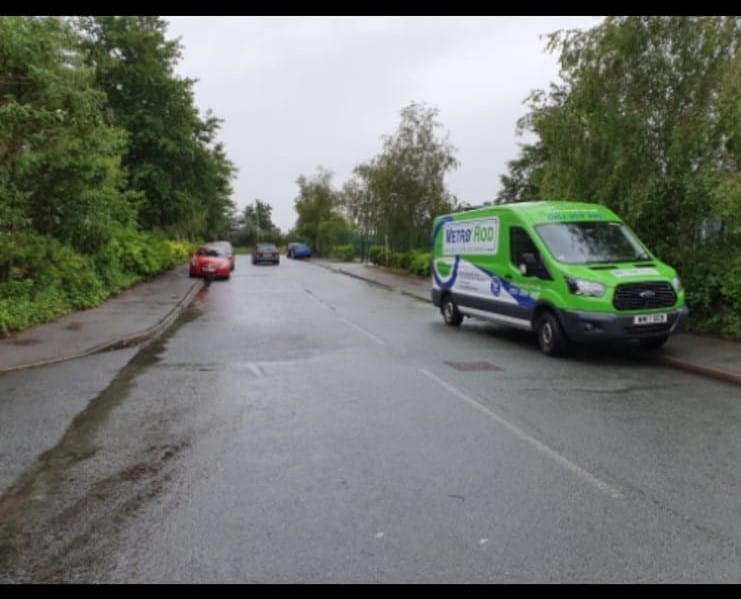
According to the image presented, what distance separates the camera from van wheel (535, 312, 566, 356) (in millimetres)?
10031

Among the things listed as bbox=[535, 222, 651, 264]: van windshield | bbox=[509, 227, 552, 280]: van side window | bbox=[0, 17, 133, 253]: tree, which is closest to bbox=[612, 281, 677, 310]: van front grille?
bbox=[535, 222, 651, 264]: van windshield

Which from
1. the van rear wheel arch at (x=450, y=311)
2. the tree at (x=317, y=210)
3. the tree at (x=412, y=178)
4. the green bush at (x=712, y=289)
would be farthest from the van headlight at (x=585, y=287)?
the tree at (x=317, y=210)

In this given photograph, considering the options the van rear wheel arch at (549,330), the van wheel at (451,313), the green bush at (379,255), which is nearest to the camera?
the van rear wheel arch at (549,330)

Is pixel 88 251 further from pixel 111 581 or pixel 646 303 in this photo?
pixel 111 581

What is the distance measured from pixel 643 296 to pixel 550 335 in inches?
58.6

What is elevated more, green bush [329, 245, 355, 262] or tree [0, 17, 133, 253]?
tree [0, 17, 133, 253]

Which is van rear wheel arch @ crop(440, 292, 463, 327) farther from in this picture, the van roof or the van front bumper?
the van front bumper

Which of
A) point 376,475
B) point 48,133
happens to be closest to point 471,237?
point 48,133

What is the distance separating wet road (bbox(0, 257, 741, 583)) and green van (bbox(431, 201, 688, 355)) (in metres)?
0.77

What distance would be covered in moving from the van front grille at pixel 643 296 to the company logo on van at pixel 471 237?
2.96 m

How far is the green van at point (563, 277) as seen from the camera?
948cm

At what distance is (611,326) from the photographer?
9.35 meters

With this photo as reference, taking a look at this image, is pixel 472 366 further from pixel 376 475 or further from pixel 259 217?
pixel 259 217

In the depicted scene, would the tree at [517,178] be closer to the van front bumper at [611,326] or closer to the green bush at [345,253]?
the green bush at [345,253]
